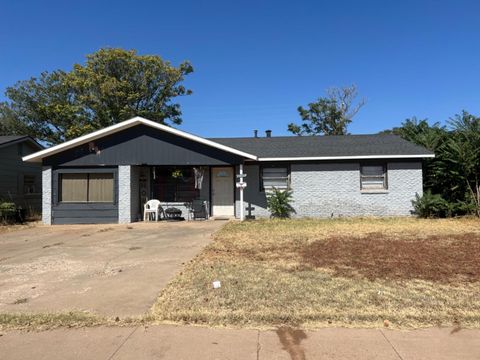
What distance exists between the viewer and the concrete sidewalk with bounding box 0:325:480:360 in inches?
147

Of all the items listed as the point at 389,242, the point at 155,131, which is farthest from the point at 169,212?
the point at 389,242

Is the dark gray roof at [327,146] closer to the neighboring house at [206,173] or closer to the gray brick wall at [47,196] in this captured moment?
the neighboring house at [206,173]

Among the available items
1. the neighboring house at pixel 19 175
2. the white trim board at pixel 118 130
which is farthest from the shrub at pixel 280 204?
the neighboring house at pixel 19 175

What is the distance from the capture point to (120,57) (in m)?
32.2

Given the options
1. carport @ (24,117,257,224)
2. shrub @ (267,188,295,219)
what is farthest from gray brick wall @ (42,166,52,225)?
shrub @ (267,188,295,219)

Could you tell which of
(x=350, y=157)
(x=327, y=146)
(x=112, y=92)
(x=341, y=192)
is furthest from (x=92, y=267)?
(x=112, y=92)

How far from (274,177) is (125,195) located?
20.9 feet

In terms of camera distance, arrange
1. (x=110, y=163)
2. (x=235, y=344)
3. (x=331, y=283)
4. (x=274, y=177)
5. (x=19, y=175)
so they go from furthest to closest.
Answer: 1. (x=19, y=175)
2. (x=274, y=177)
3. (x=110, y=163)
4. (x=331, y=283)
5. (x=235, y=344)

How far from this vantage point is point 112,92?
3131 cm

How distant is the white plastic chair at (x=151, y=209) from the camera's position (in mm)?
16781

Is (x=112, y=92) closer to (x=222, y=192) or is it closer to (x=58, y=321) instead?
(x=222, y=192)

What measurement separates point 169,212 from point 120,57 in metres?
20.0

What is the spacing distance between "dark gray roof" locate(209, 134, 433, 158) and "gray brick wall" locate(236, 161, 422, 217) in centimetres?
53

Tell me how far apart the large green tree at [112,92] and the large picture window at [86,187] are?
15.2m
